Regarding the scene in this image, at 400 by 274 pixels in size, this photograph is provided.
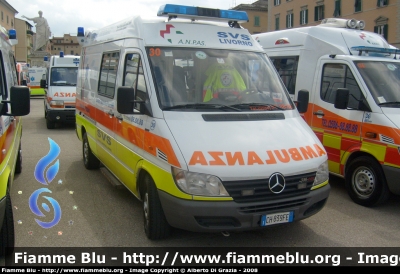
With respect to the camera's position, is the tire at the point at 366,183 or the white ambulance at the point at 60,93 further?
the white ambulance at the point at 60,93

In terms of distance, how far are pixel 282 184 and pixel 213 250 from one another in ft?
3.49

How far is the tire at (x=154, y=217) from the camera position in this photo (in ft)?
14.5

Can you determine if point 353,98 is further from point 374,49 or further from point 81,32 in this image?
point 81,32

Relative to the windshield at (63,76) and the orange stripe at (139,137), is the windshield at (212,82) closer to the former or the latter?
the orange stripe at (139,137)

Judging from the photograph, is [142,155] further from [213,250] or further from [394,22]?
[394,22]

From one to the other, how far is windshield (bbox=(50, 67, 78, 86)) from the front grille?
37.6 feet

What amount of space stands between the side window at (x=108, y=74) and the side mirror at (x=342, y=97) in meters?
3.21

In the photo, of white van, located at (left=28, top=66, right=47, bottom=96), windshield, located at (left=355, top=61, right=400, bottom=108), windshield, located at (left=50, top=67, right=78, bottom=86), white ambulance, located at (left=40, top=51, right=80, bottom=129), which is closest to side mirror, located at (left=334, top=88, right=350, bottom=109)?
windshield, located at (left=355, top=61, right=400, bottom=108)

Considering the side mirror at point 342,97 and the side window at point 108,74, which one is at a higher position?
the side window at point 108,74

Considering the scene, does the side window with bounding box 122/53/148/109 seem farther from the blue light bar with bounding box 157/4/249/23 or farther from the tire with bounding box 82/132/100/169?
the tire with bounding box 82/132/100/169

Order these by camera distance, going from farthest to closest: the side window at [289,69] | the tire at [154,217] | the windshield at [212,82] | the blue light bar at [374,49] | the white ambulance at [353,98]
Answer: the side window at [289,69]
the blue light bar at [374,49]
the white ambulance at [353,98]
the windshield at [212,82]
the tire at [154,217]

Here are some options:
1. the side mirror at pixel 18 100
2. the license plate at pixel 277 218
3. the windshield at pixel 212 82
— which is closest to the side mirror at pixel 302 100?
the windshield at pixel 212 82

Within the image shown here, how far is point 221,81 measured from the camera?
499cm

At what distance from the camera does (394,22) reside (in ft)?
108
